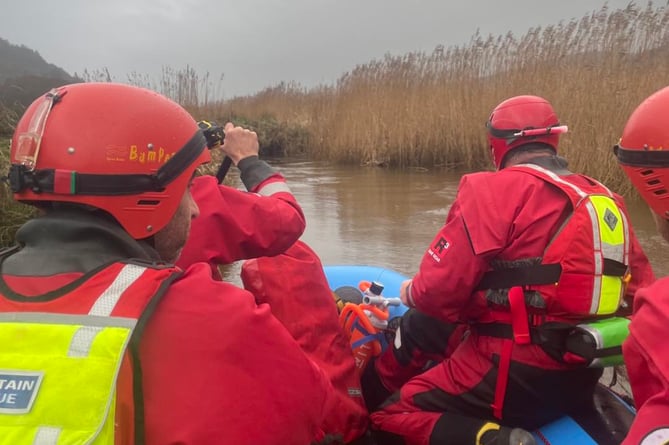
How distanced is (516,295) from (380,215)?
563 centimetres

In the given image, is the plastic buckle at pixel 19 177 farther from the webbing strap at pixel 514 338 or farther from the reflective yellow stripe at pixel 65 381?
the webbing strap at pixel 514 338

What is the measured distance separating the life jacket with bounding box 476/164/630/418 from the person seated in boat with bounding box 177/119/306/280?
0.88 metres

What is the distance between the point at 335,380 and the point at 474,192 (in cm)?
94

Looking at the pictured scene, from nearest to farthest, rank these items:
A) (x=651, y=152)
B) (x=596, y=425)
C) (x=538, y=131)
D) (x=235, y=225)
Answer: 1. (x=651, y=152)
2. (x=235, y=225)
3. (x=596, y=425)
4. (x=538, y=131)

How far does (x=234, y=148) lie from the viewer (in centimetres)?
248

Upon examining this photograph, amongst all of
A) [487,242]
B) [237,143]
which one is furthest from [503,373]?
[237,143]

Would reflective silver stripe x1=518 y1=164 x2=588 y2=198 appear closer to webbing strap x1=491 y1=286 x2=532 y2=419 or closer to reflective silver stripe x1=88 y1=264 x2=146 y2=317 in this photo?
webbing strap x1=491 y1=286 x2=532 y2=419

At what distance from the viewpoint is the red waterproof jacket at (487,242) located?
7.27ft

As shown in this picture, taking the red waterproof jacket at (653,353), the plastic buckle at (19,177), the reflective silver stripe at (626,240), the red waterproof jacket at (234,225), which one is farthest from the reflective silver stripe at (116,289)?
the reflective silver stripe at (626,240)

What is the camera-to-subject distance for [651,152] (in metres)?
1.71

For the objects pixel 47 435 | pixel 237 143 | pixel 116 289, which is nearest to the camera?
pixel 47 435

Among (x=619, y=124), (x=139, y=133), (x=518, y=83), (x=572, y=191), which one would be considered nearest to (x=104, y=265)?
(x=139, y=133)

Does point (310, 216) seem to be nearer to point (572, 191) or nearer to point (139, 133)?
point (572, 191)

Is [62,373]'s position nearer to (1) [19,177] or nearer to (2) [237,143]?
(1) [19,177]
